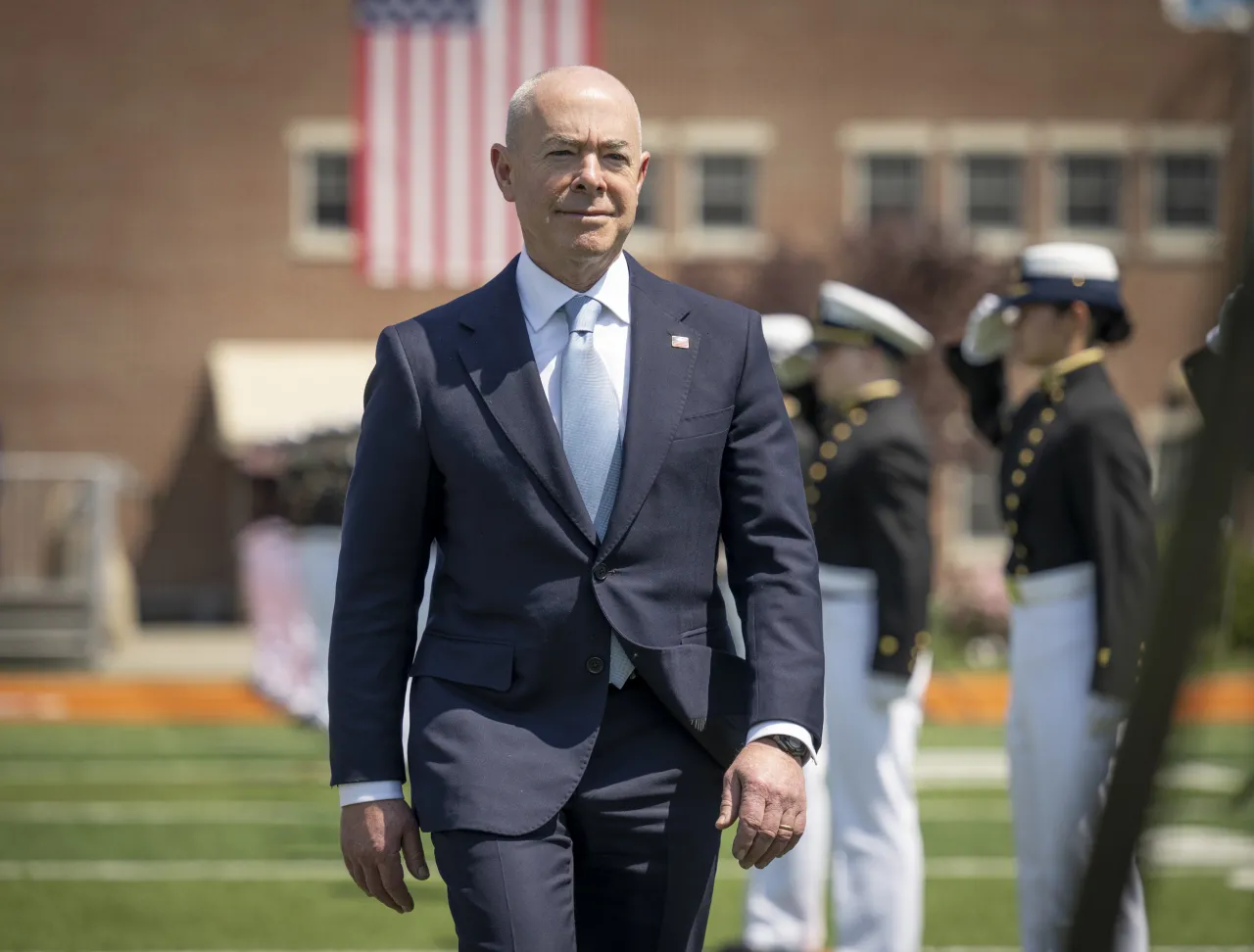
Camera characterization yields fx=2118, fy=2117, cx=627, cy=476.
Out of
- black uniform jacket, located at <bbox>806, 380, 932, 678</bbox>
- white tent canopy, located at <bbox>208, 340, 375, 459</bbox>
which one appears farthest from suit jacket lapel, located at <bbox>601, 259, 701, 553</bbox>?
white tent canopy, located at <bbox>208, 340, 375, 459</bbox>

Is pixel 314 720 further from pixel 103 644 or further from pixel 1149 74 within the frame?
pixel 1149 74

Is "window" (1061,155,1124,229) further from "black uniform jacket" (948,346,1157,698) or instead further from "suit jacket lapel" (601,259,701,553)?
"suit jacket lapel" (601,259,701,553)

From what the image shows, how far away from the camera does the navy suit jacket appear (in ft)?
9.88

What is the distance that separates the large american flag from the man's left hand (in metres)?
6.78

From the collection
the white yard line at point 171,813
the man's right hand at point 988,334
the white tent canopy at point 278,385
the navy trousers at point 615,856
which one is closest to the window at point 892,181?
the white tent canopy at point 278,385

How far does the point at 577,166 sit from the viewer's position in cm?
310

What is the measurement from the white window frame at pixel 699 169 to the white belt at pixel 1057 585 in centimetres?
2440

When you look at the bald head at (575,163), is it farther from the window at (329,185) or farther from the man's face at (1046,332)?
the window at (329,185)

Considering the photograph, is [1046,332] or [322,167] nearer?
[1046,332]

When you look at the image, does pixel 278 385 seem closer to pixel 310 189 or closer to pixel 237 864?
pixel 310 189

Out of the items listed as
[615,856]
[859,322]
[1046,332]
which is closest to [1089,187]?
[859,322]

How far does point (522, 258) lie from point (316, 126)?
26.6 meters

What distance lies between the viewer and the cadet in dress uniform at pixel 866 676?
236 inches

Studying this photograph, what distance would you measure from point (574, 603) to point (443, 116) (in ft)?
22.6
